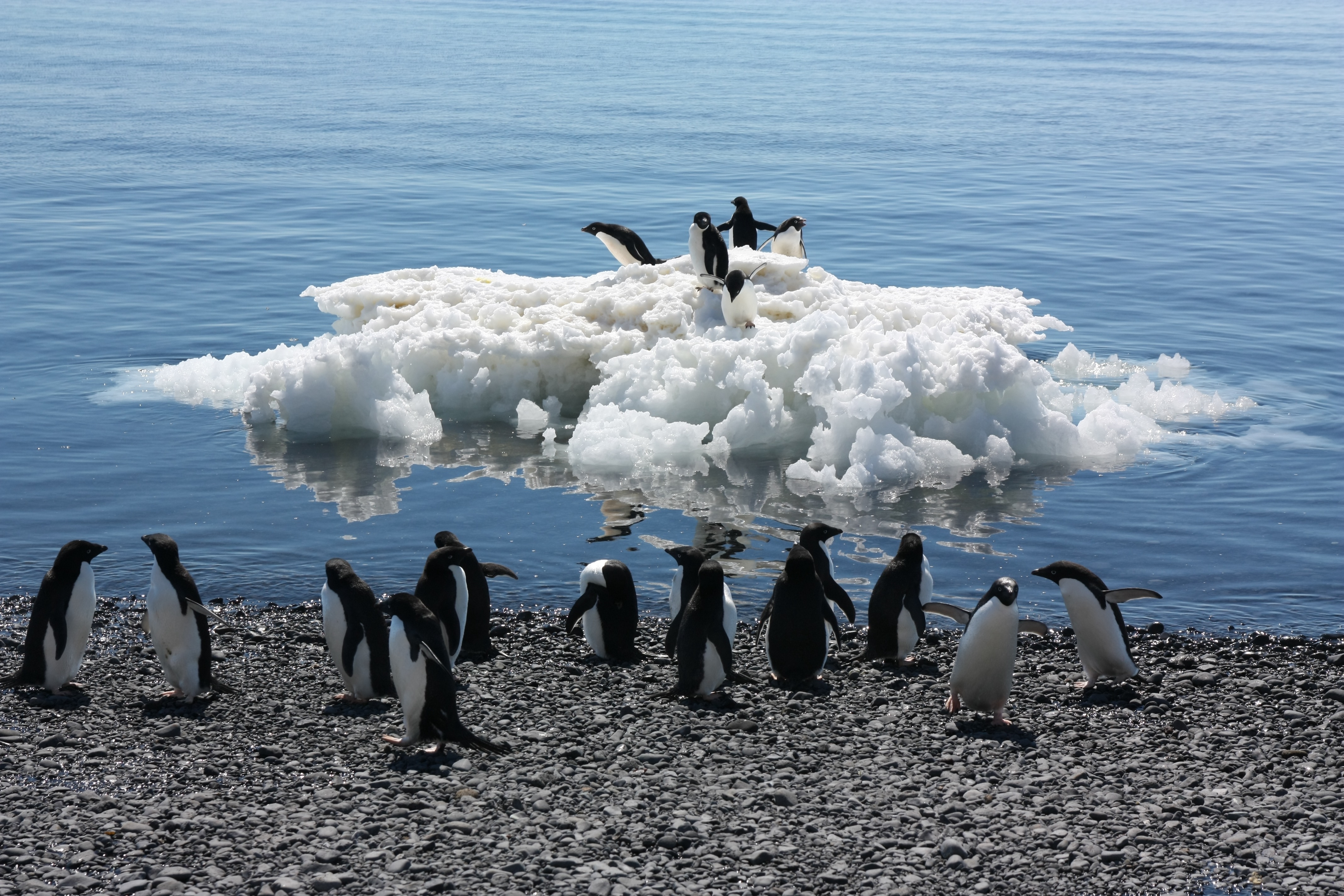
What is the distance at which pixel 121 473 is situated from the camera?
1202 cm

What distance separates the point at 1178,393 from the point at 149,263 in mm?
16532

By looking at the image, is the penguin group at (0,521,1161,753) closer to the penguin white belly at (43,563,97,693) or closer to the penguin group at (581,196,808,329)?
the penguin white belly at (43,563,97,693)

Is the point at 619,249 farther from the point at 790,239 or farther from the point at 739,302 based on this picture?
the point at 739,302

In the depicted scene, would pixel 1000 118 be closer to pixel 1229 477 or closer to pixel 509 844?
pixel 1229 477

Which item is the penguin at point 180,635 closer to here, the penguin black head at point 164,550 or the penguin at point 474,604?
the penguin black head at point 164,550

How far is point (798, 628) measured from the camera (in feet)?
24.3

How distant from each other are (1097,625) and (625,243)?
8766mm

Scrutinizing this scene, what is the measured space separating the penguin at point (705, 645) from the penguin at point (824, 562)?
1.21 metres

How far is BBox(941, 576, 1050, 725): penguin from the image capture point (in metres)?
6.89

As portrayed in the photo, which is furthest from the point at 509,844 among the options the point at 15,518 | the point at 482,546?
the point at 15,518

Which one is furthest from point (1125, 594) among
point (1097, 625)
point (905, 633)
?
point (905, 633)

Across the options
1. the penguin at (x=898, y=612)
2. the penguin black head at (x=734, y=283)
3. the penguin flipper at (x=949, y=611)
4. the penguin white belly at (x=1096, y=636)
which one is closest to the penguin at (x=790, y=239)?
the penguin black head at (x=734, y=283)

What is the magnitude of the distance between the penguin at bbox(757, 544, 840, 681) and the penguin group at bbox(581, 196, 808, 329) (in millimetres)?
5487

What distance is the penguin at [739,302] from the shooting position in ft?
41.1
